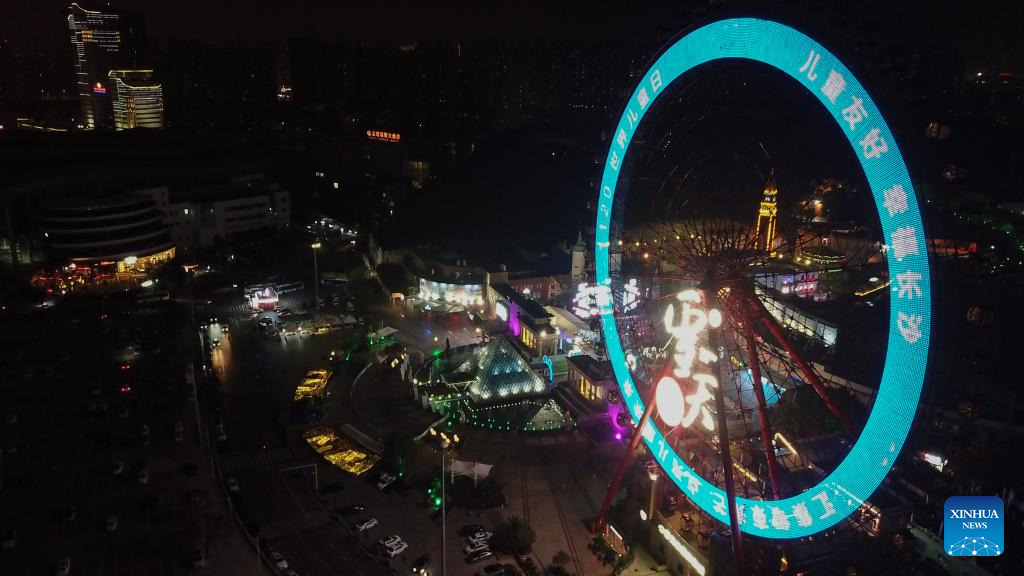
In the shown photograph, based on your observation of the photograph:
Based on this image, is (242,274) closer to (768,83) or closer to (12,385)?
(12,385)

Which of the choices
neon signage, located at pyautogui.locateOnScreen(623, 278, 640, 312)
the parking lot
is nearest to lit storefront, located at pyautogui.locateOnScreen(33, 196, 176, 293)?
the parking lot

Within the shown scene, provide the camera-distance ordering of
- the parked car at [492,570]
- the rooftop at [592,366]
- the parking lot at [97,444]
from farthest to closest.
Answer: the rooftop at [592,366] → the parking lot at [97,444] → the parked car at [492,570]

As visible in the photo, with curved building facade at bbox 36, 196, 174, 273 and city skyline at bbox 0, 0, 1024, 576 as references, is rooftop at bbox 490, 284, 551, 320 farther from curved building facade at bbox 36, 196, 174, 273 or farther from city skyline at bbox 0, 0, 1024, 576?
curved building facade at bbox 36, 196, 174, 273

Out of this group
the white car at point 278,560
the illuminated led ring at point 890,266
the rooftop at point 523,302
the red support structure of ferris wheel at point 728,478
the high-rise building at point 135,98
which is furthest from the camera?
the high-rise building at point 135,98

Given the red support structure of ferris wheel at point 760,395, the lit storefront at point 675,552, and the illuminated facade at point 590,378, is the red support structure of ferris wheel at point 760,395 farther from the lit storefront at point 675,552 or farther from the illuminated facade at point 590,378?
the illuminated facade at point 590,378

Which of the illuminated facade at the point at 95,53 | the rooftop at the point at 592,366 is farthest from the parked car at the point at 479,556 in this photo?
the illuminated facade at the point at 95,53

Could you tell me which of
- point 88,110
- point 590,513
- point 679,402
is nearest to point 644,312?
point 679,402
